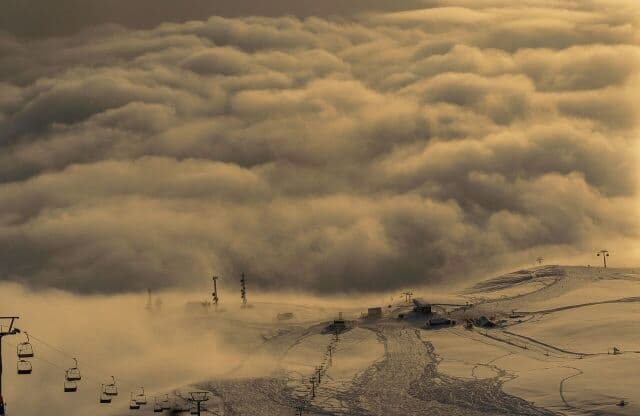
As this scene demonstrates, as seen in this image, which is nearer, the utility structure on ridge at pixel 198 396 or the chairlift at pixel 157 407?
the chairlift at pixel 157 407

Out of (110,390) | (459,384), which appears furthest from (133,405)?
(459,384)

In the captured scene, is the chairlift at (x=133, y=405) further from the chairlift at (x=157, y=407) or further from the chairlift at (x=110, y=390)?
the chairlift at (x=110, y=390)

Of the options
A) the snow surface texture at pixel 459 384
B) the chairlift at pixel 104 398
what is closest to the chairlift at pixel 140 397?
the chairlift at pixel 104 398

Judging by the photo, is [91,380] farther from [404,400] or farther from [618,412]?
[618,412]

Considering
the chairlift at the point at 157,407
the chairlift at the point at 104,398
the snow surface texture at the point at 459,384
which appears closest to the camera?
the chairlift at the point at 104,398

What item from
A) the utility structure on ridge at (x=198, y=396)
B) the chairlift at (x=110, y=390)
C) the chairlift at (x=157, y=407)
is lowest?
the chairlift at (x=157, y=407)

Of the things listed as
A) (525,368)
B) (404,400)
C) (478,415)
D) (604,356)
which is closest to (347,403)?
(404,400)

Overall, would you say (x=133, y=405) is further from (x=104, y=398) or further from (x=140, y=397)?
(x=104, y=398)

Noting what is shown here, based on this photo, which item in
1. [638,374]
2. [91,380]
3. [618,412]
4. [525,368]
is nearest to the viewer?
[618,412]

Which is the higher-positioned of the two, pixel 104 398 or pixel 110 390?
pixel 110 390

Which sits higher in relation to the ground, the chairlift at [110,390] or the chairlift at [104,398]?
the chairlift at [110,390]

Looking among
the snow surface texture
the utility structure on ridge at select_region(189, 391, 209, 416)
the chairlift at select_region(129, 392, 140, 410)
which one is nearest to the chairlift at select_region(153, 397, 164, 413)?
the chairlift at select_region(129, 392, 140, 410)
